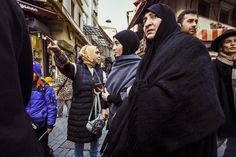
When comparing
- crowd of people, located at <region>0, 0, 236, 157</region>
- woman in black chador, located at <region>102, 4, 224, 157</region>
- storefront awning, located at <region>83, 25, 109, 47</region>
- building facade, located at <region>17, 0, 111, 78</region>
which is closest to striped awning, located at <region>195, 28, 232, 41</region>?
building facade, located at <region>17, 0, 111, 78</region>

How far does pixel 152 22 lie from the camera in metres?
2.08

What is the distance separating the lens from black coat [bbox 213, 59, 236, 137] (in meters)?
3.10

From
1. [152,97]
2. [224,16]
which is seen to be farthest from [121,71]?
[224,16]

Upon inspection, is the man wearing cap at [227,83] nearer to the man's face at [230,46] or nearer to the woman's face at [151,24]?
the man's face at [230,46]

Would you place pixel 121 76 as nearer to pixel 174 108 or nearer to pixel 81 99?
pixel 81 99

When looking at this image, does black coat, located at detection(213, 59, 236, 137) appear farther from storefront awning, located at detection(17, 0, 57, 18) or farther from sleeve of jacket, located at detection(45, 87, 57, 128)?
storefront awning, located at detection(17, 0, 57, 18)

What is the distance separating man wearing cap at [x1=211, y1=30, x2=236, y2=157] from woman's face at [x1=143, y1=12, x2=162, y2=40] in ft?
4.92

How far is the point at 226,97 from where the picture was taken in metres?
3.12

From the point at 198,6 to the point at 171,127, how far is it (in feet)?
45.6

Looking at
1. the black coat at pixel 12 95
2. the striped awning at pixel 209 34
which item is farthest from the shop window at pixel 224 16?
the black coat at pixel 12 95

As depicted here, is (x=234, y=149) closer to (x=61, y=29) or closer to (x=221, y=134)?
(x=221, y=134)

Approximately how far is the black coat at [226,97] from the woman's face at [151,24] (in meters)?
1.50

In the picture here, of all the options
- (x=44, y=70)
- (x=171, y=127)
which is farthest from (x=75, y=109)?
(x=44, y=70)

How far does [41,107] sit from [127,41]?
155 cm
